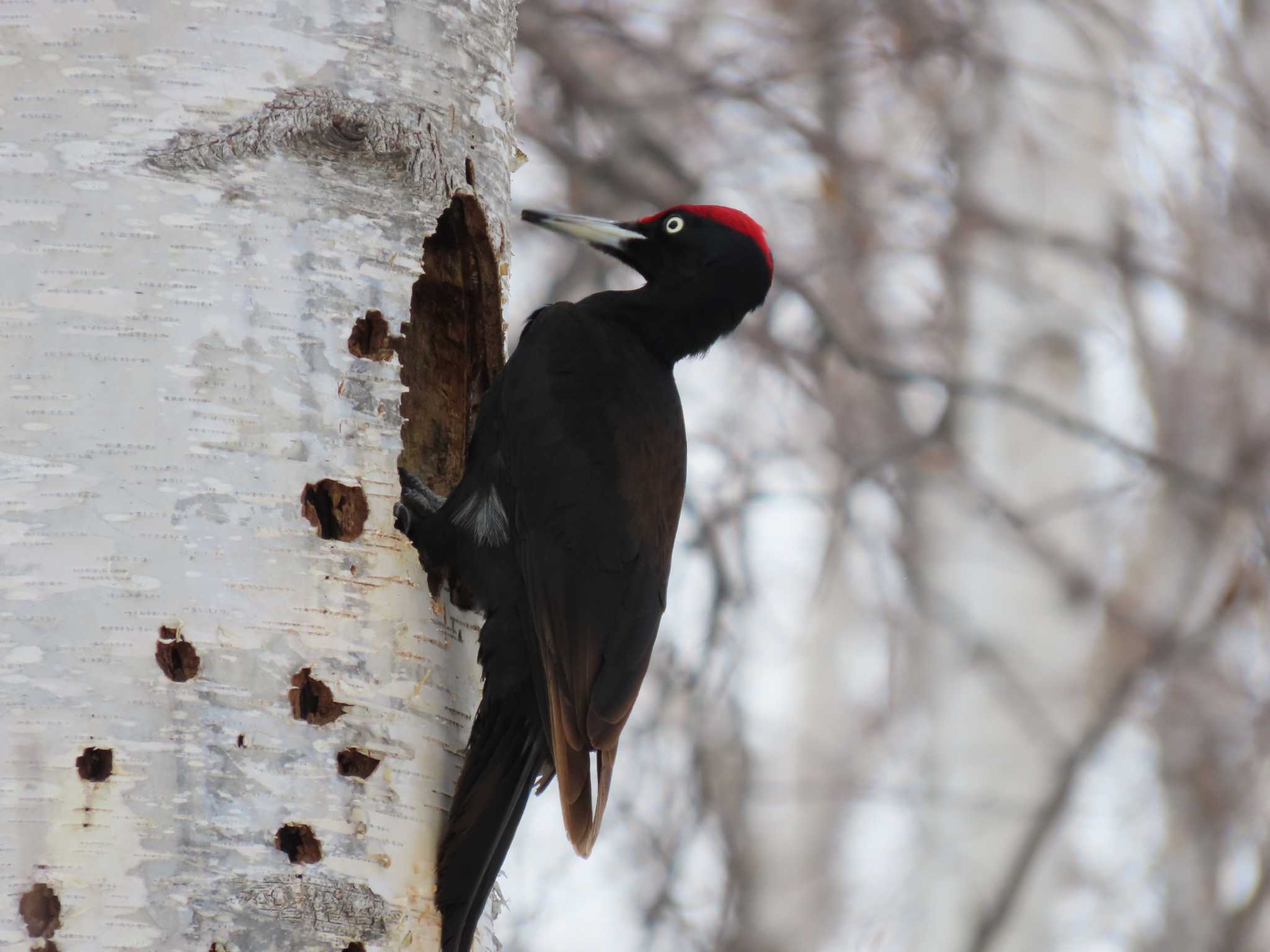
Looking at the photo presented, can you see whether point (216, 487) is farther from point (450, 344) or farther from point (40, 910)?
point (450, 344)

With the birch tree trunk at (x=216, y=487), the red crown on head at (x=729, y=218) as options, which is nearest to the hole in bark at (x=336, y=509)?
the birch tree trunk at (x=216, y=487)

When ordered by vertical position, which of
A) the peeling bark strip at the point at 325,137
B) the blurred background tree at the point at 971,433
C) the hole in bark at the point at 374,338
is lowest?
the blurred background tree at the point at 971,433

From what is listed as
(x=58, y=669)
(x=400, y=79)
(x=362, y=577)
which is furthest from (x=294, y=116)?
(x=58, y=669)

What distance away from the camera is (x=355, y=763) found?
81.8 inches

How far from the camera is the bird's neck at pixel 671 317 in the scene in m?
3.24

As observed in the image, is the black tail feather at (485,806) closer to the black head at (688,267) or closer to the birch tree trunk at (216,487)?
the birch tree trunk at (216,487)

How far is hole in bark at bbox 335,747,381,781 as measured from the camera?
2053mm

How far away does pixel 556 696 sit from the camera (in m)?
2.46

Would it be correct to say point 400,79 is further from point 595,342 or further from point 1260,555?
point 1260,555

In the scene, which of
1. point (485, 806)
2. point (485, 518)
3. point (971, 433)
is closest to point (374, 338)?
point (485, 518)

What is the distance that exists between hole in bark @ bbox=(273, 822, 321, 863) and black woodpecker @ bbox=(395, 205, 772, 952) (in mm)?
235

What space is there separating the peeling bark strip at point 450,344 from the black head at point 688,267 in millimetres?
506

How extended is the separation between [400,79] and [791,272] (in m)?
2.75

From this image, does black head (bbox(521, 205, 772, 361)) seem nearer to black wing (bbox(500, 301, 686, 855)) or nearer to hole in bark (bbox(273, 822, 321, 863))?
black wing (bbox(500, 301, 686, 855))
